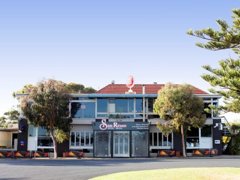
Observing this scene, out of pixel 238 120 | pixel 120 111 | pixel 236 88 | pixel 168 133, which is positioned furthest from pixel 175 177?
pixel 238 120

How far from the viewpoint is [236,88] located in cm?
1692

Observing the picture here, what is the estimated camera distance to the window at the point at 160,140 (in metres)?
42.5

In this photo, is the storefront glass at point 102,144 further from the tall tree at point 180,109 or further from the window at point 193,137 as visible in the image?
the window at point 193,137

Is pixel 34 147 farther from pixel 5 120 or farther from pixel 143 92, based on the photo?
pixel 5 120

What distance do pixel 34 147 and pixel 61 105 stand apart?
652 cm

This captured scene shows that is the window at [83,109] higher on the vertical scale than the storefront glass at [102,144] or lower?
higher

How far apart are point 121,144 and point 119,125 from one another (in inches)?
71.1

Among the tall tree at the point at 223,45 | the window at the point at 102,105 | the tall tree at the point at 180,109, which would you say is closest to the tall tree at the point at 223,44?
the tall tree at the point at 223,45

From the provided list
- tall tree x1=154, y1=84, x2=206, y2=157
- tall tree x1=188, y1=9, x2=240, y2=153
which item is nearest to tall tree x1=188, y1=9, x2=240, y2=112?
tall tree x1=188, y1=9, x2=240, y2=153

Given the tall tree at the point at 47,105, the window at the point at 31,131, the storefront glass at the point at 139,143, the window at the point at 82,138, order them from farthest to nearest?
the window at the point at 31,131, the window at the point at 82,138, the storefront glass at the point at 139,143, the tall tree at the point at 47,105

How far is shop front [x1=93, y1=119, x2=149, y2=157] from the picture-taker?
41.2 meters

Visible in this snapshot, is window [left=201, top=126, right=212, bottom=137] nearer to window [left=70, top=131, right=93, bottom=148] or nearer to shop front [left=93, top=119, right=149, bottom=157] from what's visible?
shop front [left=93, top=119, right=149, bottom=157]

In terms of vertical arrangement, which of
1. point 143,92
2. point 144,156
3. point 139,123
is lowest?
point 144,156

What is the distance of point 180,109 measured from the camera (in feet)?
127
